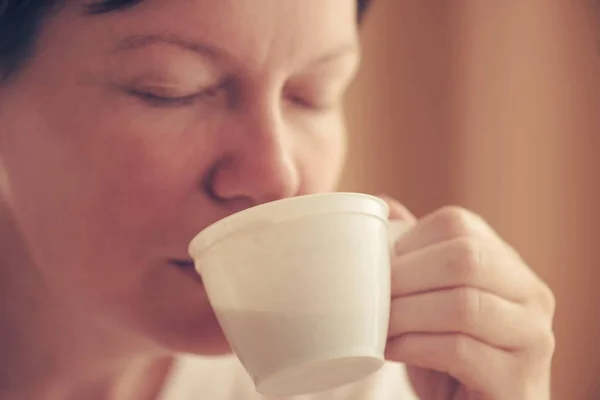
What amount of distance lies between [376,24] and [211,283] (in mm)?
1083

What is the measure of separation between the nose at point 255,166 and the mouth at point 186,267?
7cm

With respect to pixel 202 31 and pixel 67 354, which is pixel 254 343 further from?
pixel 67 354

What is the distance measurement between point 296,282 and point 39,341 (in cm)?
49

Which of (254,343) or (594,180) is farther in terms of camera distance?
(594,180)

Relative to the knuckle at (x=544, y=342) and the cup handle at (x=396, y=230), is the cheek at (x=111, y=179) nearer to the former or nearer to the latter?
the cup handle at (x=396, y=230)

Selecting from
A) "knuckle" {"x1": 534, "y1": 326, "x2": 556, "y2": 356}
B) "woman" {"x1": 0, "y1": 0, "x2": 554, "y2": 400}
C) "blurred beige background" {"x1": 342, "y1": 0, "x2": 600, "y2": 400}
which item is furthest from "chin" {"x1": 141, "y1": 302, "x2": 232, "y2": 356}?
"blurred beige background" {"x1": 342, "y1": 0, "x2": 600, "y2": 400}

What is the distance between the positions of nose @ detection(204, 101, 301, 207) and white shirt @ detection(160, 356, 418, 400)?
16.5 inches

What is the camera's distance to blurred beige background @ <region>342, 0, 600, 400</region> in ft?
4.81

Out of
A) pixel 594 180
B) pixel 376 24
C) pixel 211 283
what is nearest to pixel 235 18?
pixel 211 283

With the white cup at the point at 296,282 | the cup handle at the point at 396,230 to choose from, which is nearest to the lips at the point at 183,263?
the white cup at the point at 296,282

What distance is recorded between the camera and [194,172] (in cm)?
64

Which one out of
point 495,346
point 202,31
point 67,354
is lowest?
point 67,354

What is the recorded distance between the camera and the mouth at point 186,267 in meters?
0.65

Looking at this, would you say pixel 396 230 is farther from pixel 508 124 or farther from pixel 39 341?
pixel 508 124
